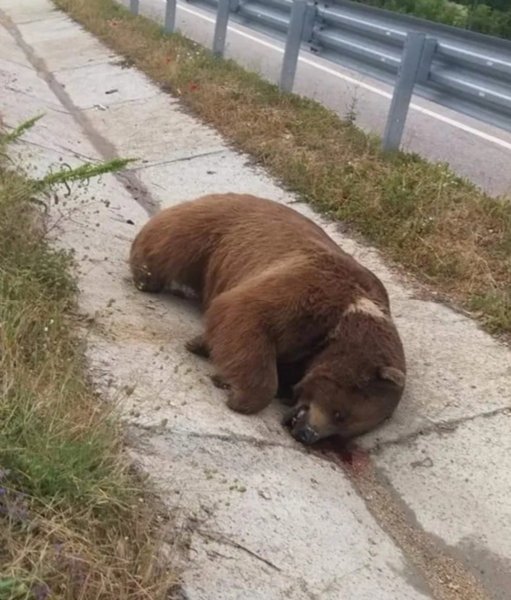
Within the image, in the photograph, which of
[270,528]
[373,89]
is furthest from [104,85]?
[270,528]

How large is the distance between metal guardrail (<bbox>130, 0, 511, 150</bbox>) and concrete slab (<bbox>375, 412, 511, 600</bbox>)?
137 inches

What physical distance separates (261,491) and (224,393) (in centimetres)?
97

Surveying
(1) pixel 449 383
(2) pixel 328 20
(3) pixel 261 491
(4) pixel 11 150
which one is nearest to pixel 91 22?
(2) pixel 328 20

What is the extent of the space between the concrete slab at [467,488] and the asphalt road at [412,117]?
360 centimetres

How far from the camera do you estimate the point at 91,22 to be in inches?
623

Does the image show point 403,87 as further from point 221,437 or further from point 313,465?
point 221,437

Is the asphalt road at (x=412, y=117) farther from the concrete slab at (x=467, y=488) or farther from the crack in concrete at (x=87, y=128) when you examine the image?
the concrete slab at (x=467, y=488)

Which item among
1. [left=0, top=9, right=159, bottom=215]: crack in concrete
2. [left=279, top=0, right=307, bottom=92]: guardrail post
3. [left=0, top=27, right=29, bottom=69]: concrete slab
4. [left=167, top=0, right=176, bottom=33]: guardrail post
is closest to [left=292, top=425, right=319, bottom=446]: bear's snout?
[left=0, top=9, right=159, bottom=215]: crack in concrete

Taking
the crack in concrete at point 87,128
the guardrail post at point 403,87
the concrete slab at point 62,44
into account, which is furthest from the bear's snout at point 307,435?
the concrete slab at point 62,44

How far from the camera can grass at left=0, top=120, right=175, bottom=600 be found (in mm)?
2939

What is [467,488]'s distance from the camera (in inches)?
181

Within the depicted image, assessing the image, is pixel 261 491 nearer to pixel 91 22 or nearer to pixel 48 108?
pixel 48 108

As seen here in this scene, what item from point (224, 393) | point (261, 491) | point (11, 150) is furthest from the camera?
point (11, 150)

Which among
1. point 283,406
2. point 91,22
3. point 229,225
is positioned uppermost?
point 229,225
